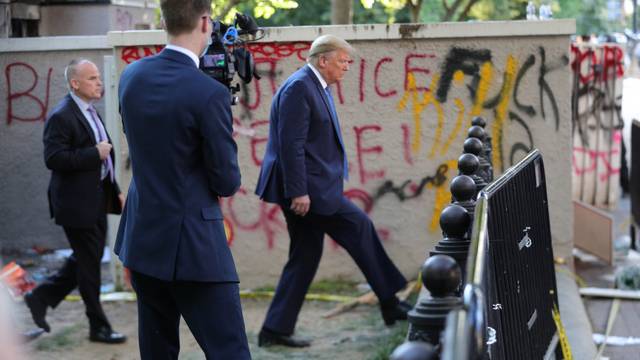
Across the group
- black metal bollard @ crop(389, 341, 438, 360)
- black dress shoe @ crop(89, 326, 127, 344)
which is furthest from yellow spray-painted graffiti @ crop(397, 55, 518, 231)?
black metal bollard @ crop(389, 341, 438, 360)

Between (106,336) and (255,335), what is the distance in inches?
38.7

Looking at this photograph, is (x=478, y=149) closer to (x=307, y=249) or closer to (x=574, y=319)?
(x=307, y=249)

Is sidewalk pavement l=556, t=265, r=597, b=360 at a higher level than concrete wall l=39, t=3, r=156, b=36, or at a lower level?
lower

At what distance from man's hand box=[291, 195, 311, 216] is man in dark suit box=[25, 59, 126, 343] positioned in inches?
51.2

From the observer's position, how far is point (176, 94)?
4.15m

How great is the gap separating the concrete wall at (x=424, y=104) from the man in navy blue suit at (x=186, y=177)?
439cm

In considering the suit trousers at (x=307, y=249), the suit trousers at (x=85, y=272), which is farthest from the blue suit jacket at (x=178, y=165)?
the suit trousers at (x=85, y=272)

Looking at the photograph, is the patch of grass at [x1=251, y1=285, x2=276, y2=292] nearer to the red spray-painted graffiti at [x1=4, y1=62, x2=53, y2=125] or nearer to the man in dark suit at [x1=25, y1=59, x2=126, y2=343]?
the man in dark suit at [x1=25, y1=59, x2=126, y2=343]

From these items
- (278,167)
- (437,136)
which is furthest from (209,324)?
(437,136)

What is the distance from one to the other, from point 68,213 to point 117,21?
864 cm

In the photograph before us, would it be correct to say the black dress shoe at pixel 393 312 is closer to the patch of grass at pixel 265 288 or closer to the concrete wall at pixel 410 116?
the concrete wall at pixel 410 116

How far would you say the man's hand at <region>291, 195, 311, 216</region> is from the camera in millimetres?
6613

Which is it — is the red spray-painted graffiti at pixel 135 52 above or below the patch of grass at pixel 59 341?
above

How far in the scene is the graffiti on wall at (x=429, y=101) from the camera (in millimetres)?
8641
